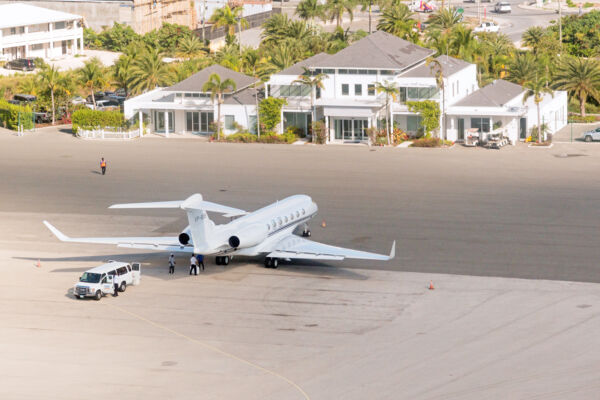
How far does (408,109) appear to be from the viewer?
101 metres

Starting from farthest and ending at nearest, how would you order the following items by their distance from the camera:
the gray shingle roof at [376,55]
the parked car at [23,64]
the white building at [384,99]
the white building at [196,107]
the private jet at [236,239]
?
the parked car at [23,64], the white building at [196,107], the gray shingle roof at [376,55], the white building at [384,99], the private jet at [236,239]

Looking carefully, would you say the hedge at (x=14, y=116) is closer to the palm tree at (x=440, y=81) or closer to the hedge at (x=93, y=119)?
the hedge at (x=93, y=119)

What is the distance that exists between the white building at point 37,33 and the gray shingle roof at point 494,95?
79557 mm

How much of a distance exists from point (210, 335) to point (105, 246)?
743 inches

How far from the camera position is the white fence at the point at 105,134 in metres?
108

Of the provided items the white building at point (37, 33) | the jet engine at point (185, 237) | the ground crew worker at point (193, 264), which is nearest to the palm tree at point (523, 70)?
the ground crew worker at point (193, 264)

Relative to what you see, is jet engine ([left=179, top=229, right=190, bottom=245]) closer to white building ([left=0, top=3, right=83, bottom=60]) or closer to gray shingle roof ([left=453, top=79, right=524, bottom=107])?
gray shingle roof ([left=453, top=79, right=524, bottom=107])

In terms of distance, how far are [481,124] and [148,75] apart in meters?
38.8

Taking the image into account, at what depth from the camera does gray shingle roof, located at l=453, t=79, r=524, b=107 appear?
101812 millimetres

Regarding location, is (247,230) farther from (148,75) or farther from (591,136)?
(148,75)

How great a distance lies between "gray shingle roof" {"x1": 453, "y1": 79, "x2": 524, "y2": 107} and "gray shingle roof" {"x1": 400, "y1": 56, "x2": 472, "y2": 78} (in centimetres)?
340

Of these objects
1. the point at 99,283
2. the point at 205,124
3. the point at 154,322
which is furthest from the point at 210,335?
the point at 205,124

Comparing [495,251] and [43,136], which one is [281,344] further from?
[43,136]

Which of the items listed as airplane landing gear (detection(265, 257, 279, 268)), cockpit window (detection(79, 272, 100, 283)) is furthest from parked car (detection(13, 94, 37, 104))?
cockpit window (detection(79, 272, 100, 283))
